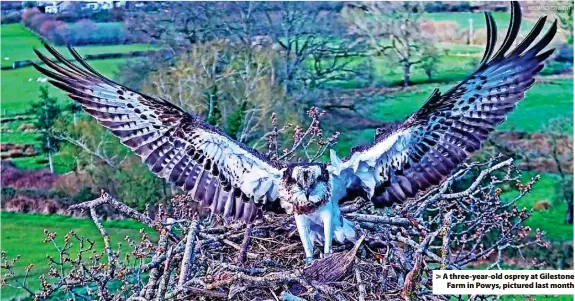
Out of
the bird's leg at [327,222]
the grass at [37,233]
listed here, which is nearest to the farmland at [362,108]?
the grass at [37,233]

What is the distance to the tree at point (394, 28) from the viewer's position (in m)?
5.26

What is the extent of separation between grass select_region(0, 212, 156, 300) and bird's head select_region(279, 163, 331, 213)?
68.8 inches

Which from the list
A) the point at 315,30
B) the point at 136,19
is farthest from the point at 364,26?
the point at 136,19

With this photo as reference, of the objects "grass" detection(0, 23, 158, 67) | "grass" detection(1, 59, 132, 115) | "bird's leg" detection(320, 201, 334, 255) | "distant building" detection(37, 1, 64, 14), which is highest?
"distant building" detection(37, 1, 64, 14)

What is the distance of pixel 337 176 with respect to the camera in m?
3.02

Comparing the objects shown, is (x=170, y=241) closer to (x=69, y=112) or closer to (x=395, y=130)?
(x=395, y=130)

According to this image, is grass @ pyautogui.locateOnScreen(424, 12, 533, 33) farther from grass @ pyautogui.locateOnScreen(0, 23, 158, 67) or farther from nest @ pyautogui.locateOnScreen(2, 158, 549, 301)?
grass @ pyautogui.locateOnScreen(0, 23, 158, 67)

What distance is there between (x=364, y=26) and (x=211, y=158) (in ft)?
8.50

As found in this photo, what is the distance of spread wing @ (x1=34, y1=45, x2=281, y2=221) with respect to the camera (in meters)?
3.06

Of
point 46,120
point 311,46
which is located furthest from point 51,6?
point 311,46

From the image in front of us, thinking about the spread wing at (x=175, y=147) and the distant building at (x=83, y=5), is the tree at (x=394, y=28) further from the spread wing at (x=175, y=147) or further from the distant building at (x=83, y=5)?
the spread wing at (x=175, y=147)

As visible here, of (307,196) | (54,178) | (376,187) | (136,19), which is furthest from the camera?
(136,19)

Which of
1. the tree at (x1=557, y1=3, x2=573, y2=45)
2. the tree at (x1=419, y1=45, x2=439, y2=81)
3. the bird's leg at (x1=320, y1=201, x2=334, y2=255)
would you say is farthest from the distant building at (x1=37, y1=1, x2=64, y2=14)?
the tree at (x1=557, y1=3, x2=573, y2=45)

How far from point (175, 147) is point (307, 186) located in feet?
1.87
